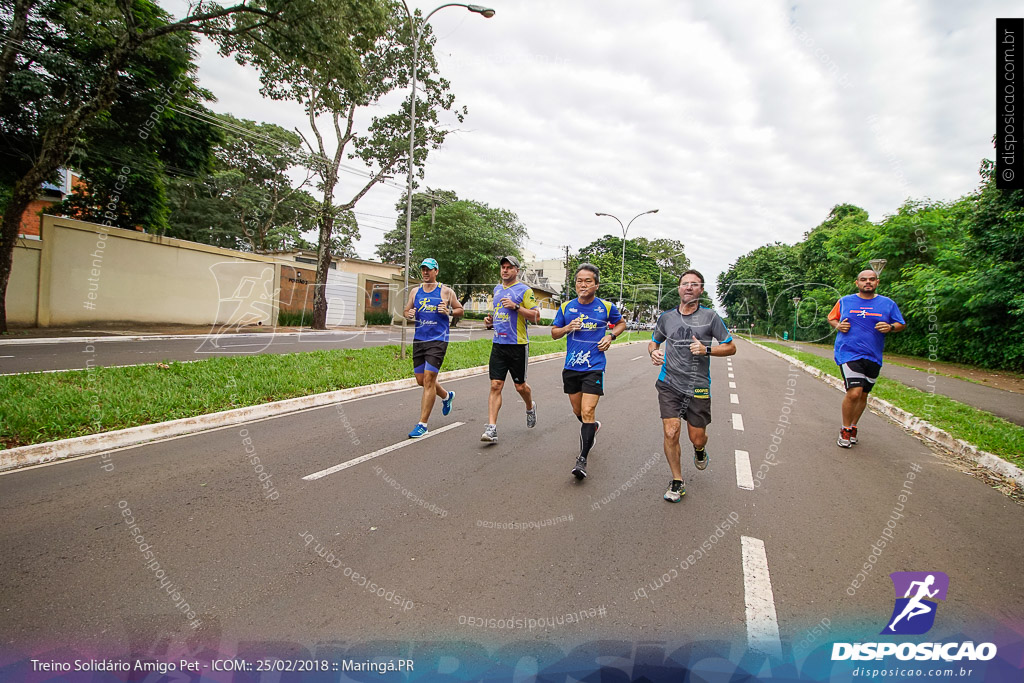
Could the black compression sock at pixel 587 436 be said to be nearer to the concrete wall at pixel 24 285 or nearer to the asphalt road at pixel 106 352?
the asphalt road at pixel 106 352

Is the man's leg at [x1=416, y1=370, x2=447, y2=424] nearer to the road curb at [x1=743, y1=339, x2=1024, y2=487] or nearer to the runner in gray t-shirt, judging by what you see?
the runner in gray t-shirt

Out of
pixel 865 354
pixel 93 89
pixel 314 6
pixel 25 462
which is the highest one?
pixel 314 6

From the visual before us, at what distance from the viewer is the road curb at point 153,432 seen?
14.0ft

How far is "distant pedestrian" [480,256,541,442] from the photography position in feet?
16.5

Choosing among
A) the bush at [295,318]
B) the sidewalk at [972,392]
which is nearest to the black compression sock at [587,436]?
the sidewalk at [972,392]

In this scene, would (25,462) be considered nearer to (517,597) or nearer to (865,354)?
(517,597)

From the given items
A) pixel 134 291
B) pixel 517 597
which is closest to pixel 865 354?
pixel 517 597

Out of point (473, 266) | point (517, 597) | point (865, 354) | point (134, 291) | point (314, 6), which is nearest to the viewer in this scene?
point (517, 597)

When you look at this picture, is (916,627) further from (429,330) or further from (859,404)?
(429,330)

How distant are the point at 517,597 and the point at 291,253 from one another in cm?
3779

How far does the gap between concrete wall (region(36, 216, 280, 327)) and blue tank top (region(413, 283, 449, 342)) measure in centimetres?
1564

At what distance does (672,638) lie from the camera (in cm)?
211

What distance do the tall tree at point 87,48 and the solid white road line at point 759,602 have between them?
49.4 feet

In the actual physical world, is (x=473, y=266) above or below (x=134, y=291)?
above
